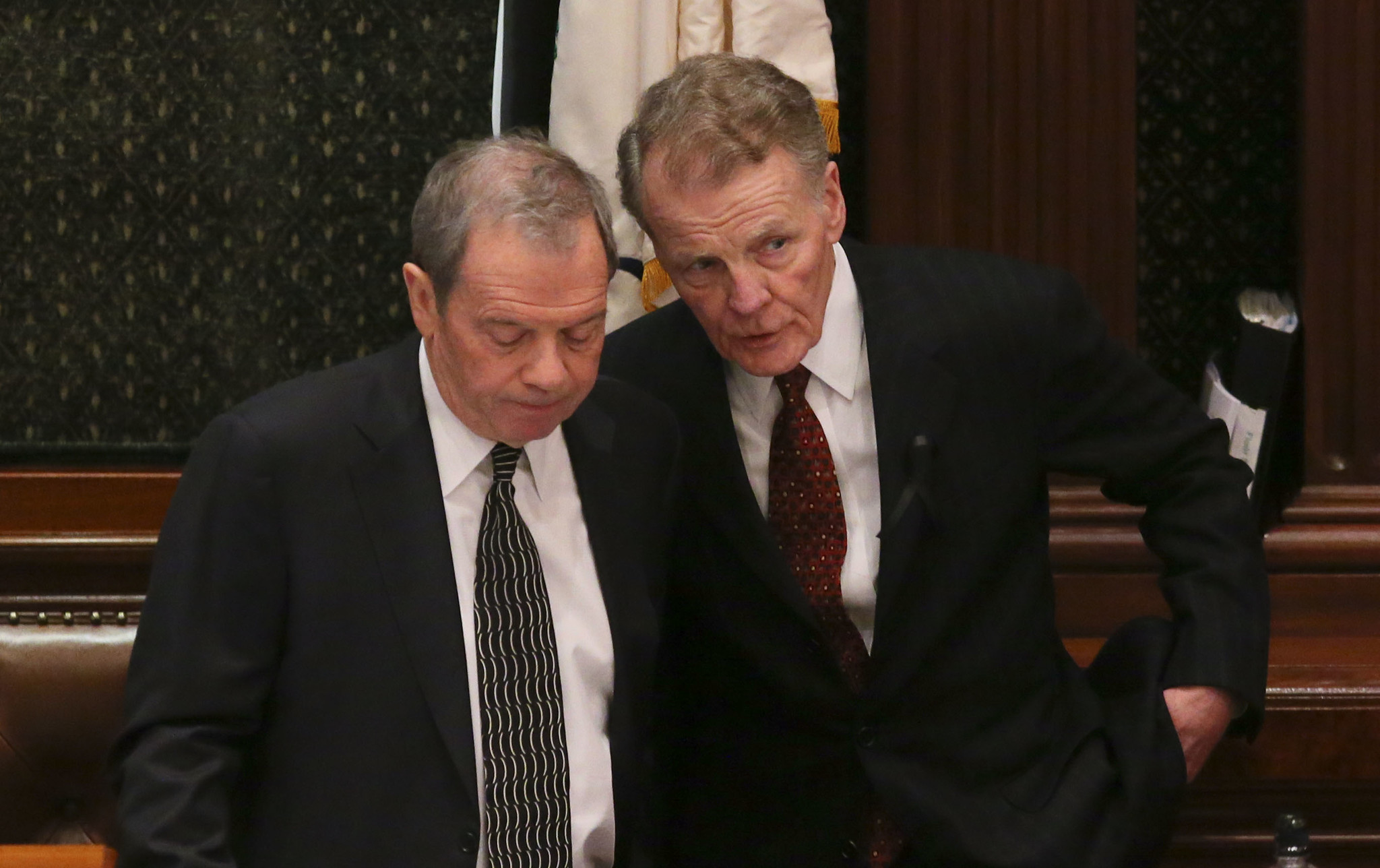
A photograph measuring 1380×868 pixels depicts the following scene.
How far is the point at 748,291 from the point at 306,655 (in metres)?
0.67

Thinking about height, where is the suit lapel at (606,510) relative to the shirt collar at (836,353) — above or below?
below

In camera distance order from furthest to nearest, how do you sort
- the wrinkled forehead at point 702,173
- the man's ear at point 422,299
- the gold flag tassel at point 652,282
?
the gold flag tassel at point 652,282 < the wrinkled forehead at point 702,173 < the man's ear at point 422,299

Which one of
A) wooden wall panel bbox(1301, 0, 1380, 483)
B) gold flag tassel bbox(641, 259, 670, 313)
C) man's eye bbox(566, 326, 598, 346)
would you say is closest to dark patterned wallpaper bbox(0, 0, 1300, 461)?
wooden wall panel bbox(1301, 0, 1380, 483)

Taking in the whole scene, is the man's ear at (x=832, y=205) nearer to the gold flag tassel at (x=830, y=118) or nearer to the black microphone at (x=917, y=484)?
the black microphone at (x=917, y=484)

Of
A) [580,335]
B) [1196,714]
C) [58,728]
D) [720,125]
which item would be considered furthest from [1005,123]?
[58,728]

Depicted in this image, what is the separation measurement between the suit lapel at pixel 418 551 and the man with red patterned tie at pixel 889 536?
0.40 m

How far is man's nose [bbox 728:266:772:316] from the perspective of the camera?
70.9 inches

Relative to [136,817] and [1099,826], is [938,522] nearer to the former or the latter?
[1099,826]

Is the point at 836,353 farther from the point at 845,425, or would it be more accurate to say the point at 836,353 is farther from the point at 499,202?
the point at 499,202

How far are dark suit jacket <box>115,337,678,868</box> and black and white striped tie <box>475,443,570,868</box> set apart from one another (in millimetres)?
34

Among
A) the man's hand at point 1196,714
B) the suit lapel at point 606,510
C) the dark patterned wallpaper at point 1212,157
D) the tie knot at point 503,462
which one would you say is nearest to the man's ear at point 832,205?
the suit lapel at point 606,510

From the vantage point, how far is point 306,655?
165 centimetres

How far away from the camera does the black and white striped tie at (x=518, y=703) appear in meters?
1.67

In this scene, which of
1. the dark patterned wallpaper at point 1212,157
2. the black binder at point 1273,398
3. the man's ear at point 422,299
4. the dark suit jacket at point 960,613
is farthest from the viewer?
the dark patterned wallpaper at point 1212,157
